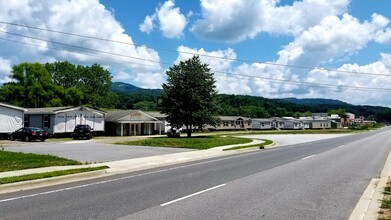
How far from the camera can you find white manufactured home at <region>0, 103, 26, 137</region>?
146 feet

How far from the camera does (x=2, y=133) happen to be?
44.8 meters

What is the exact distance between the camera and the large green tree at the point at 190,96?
48.1 m

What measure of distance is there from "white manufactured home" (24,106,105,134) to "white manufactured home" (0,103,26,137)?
4244mm

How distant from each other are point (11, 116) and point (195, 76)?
2113 centimetres

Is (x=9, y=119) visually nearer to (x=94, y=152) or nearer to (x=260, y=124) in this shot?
(x=94, y=152)

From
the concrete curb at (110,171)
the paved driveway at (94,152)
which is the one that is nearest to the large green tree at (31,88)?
Answer: the paved driveway at (94,152)

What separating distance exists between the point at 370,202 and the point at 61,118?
45454 mm

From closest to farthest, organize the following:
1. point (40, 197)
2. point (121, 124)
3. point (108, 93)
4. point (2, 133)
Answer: point (40, 197) → point (2, 133) → point (121, 124) → point (108, 93)

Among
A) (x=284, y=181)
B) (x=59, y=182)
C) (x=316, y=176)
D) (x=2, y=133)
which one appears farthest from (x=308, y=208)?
(x=2, y=133)

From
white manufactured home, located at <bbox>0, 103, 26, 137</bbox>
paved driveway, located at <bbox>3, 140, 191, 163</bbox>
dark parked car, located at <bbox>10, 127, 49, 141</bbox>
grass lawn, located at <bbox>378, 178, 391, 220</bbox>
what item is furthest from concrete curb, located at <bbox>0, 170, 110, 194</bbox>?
white manufactured home, located at <bbox>0, 103, 26, 137</bbox>

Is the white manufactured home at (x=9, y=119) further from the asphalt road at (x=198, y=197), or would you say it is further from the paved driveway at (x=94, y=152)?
the asphalt road at (x=198, y=197)

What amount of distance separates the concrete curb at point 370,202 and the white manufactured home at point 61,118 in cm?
4248

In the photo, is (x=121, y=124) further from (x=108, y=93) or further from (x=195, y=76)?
(x=108, y=93)

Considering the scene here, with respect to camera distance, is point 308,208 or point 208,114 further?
point 208,114
